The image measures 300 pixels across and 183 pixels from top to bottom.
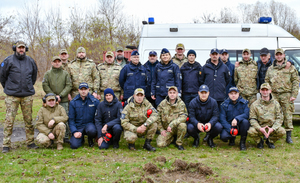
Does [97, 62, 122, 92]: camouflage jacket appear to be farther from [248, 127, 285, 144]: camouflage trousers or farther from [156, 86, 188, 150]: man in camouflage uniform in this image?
[248, 127, 285, 144]: camouflage trousers

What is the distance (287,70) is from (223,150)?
2531mm

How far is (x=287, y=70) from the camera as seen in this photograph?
6363 mm

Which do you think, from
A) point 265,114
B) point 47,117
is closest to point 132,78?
point 47,117

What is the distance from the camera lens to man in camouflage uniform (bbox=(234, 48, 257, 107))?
270 inches

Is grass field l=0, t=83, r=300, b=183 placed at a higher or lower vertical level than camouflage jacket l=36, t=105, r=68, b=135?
lower

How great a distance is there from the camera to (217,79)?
645 centimetres

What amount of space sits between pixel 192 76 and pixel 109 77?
2.18 meters

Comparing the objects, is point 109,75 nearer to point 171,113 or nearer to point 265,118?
point 171,113

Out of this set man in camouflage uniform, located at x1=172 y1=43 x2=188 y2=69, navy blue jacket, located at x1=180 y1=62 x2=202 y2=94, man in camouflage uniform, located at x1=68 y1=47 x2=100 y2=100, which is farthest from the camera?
man in camouflage uniform, located at x1=172 y1=43 x2=188 y2=69

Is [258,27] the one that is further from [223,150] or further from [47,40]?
[47,40]

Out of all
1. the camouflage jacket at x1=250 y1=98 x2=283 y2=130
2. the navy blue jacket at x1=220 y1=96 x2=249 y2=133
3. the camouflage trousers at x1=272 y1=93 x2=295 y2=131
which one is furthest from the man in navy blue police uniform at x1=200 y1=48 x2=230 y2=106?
the camouflage trousers at x1=272 y1=93 x2=295 y2=131

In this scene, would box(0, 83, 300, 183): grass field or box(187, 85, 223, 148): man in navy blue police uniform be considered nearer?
box(0, 83, 300, 183): grass field

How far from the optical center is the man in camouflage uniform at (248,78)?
6.86 m

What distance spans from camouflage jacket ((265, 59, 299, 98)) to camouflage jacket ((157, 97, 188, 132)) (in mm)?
2319
